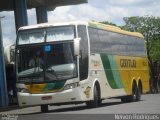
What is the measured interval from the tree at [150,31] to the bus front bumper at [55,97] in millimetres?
64057

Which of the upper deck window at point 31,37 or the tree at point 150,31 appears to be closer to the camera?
the upper deck window at point 31,37

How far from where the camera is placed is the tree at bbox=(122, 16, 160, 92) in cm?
8488

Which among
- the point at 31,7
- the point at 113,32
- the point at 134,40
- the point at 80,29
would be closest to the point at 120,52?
the point at 113,32

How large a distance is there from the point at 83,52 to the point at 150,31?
66.2 meters

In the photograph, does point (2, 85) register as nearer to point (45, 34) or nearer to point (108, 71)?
point (108, 71)

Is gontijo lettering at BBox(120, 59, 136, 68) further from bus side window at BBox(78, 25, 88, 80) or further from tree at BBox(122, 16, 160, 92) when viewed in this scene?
tree at BBox(122, 16, 160, 92)

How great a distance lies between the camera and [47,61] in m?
20.8

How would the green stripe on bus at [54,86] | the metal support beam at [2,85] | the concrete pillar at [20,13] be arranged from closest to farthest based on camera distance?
the green stripe on bus at [54,86] < the metal support beam at [2,85] < the concrete pillar at [20,13]

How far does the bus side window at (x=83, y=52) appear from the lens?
2108cm

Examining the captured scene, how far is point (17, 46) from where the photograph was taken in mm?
21391

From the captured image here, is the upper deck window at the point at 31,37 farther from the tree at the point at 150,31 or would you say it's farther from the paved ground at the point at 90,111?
the tree at the point at 150,31

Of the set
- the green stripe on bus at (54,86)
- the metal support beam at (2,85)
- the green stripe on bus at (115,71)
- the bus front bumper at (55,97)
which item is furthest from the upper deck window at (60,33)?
the metal support beam at (2,85)

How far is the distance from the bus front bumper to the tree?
64057 millimetres

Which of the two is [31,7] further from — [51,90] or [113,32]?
[51,90]
